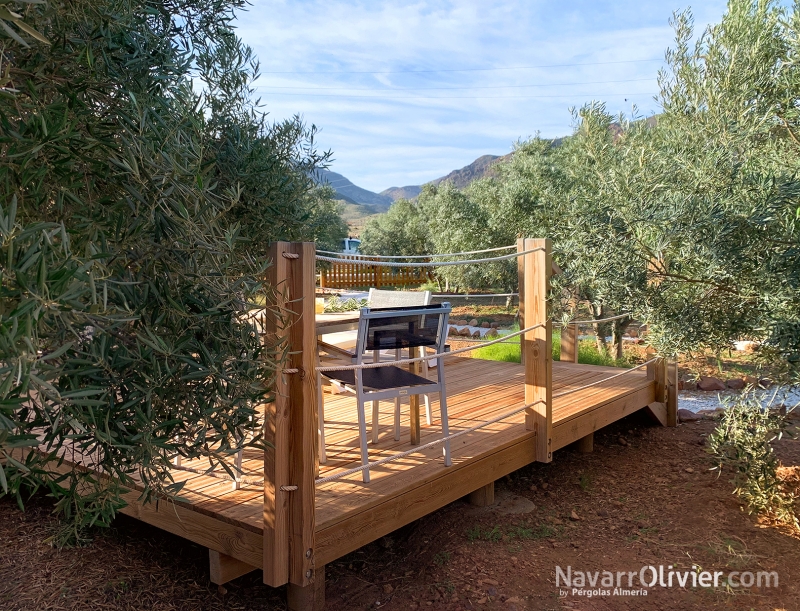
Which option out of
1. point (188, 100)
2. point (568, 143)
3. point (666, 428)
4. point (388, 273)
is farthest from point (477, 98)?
point (188, 100)

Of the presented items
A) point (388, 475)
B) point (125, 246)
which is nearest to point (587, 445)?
point (388, 475)

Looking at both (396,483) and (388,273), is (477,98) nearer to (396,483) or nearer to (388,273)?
(388,273)

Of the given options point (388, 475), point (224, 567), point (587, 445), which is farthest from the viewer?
point (587, 445)

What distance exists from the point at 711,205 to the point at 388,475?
209 centimetres

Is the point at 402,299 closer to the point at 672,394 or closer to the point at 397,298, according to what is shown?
the point at 397,298

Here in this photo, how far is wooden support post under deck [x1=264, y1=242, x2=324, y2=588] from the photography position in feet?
8.08

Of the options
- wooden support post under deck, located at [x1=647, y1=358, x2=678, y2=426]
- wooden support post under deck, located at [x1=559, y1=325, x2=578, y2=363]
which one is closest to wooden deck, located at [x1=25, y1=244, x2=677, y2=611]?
wooden support post under deck, located at [x1=647, y1=358, x2=678, y2=426]

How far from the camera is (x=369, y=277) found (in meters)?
22.1

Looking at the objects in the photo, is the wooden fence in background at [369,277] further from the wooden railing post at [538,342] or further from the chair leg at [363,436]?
the chair leg at [363,436]

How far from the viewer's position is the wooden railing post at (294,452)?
2.46 metres

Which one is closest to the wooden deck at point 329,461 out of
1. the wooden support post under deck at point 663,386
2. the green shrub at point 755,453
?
the wooden support post under deck at point 663,386

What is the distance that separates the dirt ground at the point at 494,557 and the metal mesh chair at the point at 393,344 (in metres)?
0.61

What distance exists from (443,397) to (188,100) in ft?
7.12

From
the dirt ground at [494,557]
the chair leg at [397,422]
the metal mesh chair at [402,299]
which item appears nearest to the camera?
the dirt ground at [494,557]
